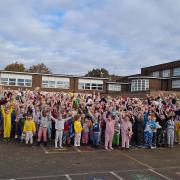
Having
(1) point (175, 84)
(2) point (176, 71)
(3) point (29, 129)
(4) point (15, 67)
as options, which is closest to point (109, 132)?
(3) point (29, 129)

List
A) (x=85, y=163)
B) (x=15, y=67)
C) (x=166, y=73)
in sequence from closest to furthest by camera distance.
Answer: (x=85, y=163) → (x=166, y=73) → (x=15, y=67)

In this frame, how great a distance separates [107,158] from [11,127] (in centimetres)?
508


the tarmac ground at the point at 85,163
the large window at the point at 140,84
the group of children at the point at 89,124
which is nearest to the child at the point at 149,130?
the group of children at the point at 89,124

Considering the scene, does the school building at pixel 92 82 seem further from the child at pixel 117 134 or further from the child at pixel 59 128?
the child at pixel 59 128

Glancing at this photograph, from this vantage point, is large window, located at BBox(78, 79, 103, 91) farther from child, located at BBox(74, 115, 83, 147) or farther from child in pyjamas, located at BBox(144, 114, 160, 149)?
child, located at BBox(74, 115, 83, 147)

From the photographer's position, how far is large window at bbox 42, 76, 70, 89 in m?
57.9

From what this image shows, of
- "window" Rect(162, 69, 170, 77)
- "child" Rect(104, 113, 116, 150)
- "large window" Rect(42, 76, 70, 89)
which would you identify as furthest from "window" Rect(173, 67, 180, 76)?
"child" Rect(104, 113, 116, 150)

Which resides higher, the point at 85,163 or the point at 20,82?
the point at 20,82

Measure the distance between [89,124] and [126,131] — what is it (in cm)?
161

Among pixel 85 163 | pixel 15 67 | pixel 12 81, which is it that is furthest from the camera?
pixel 15 67

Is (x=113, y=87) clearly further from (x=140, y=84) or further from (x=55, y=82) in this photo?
(x=55, y=82)

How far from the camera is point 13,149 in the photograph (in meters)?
12.9

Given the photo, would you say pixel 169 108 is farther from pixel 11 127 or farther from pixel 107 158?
pixel 11 127

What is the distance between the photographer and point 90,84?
200ft
